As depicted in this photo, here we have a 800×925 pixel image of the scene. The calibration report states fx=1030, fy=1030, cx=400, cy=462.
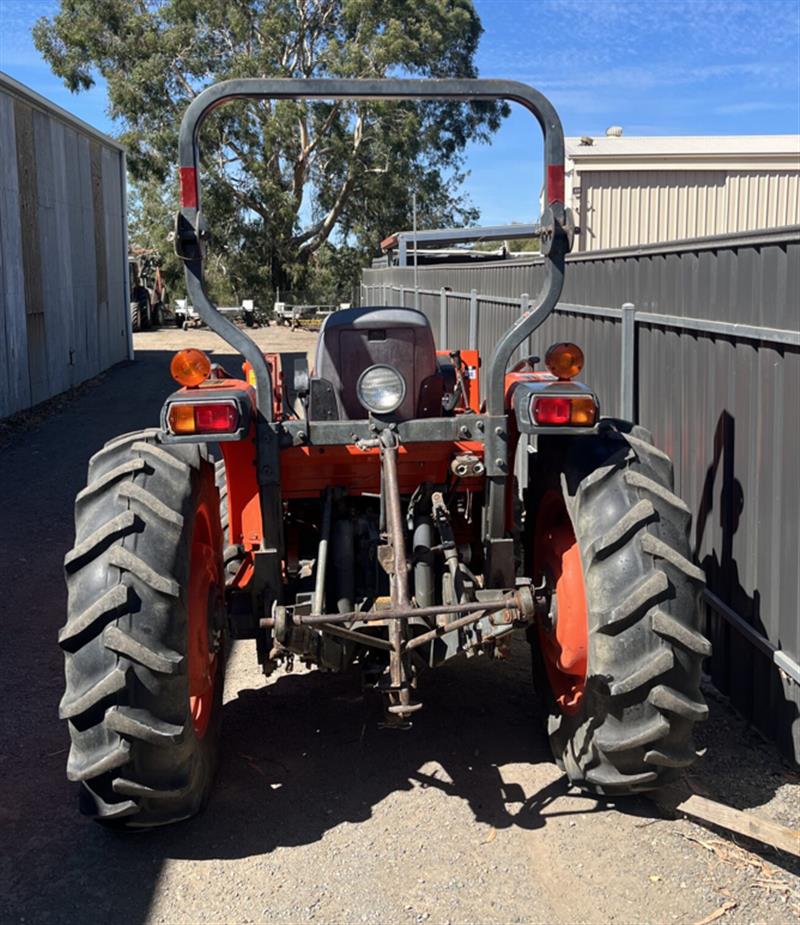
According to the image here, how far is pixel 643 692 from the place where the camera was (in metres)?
3.44

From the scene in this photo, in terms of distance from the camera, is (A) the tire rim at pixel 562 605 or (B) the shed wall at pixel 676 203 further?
(B) the shed wall at pixel 676 203

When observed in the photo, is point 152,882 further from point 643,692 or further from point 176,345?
point 176,345

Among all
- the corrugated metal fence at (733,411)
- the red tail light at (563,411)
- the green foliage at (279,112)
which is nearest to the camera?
the red tail light at (563,411)

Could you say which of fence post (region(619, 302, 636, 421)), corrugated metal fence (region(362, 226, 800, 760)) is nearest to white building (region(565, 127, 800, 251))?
corrugated metal fence (region(362, 226, 800, 760))

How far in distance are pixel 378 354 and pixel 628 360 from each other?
1991mm

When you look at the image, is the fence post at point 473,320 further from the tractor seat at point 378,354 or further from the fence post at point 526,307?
the tractor seat at point 378,354

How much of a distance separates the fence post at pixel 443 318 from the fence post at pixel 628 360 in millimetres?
8156

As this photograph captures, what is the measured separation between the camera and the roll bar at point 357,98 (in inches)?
141

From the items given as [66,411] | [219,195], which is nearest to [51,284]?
[66,411]

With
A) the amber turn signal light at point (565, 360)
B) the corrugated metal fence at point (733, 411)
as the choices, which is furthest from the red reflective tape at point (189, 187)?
the corrugated metal fence at point (733, 411)

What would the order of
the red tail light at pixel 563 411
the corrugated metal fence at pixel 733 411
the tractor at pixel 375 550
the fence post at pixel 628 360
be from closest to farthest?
the tractor at pixel 375 550
the red tail light at pixel 563 411
the corrugated metal fence at pixel 733 411
the fence post at pixel 628 360

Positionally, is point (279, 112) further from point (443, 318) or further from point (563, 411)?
point (563, 411)

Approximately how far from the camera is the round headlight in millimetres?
4055

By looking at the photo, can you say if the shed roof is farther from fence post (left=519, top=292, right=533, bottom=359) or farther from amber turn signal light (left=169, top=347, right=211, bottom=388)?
amber turn signal light (left=169, top=347, right=211, bottom=388)
